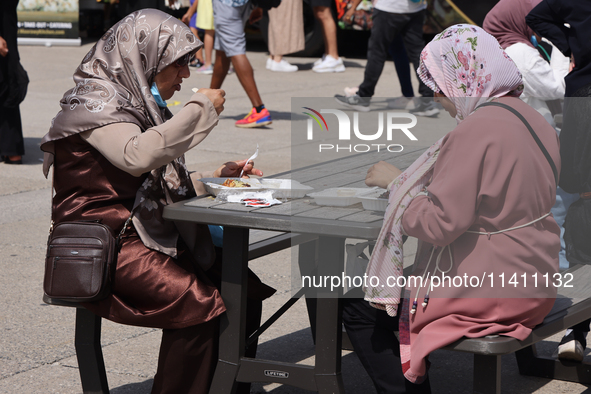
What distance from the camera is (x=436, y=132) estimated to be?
8.02 metres

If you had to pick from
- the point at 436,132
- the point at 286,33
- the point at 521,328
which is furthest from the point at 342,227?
the point at 286,33

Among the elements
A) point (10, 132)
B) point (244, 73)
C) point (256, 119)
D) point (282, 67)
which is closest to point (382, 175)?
point (10, 132)

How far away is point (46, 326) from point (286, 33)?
8.94 m

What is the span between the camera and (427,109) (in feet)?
29.2

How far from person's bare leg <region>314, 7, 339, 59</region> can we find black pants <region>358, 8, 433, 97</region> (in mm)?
3438

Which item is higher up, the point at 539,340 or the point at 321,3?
the point at 539,340

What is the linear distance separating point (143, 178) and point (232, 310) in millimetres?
538

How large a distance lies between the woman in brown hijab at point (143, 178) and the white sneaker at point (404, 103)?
6702 millimetres

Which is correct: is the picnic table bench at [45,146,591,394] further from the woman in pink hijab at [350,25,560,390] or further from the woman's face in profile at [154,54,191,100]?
the woman's face in profile at [154,54,191,100]

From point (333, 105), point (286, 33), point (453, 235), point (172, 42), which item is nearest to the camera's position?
point (453, 235)

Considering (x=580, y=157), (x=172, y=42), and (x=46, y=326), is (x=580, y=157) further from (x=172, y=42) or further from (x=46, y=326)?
(x=46, y=326)

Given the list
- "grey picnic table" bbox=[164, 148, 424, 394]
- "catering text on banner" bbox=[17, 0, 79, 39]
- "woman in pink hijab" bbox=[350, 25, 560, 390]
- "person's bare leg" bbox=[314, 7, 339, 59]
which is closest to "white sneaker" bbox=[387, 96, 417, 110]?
"person's bare leg" bbox=[314, 7, 339, 59]

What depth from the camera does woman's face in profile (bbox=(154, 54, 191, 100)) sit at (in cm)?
285

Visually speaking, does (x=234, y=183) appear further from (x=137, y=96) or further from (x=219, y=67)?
(x=219, y=67)
